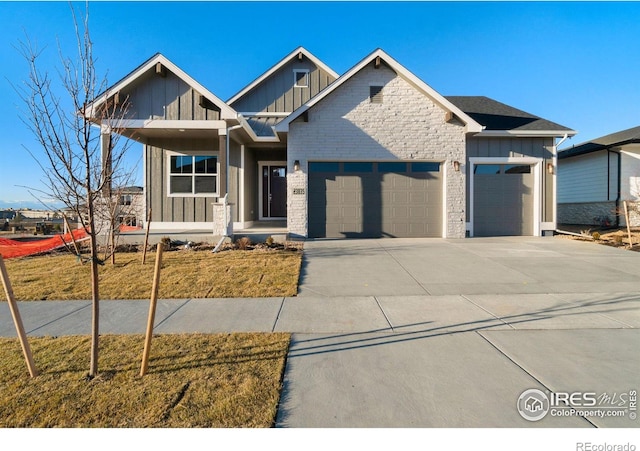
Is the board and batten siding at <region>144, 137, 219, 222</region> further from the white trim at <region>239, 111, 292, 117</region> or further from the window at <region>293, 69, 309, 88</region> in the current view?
the window at <region>293, 69, 309, 88</region>

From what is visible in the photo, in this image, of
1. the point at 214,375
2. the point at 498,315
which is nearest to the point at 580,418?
the point at 498,315

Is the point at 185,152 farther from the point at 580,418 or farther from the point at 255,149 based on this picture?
the point at 580,418

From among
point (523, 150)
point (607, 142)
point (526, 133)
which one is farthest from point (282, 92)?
point (607, 142)

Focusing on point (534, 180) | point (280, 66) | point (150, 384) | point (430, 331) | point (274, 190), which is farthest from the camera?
point (274, 190)

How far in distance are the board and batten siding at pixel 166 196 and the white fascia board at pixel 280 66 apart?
3095mm

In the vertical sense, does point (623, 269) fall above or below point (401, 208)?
below

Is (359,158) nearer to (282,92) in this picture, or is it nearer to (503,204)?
(282,92)

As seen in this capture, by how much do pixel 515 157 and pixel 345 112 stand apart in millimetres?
6798

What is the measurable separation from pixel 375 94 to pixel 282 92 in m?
5.13

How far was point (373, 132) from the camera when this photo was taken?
11.2 metres

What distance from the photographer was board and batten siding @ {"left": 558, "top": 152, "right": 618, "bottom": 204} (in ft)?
51.4

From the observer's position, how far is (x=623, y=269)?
6.83m

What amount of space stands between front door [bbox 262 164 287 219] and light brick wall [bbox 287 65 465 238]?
351 cm

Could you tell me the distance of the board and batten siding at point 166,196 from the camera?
487 inches
